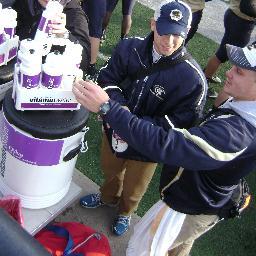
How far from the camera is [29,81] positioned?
2.01m

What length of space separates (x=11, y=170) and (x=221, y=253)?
173 cm

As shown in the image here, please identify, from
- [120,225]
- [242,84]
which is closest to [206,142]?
[242,84]

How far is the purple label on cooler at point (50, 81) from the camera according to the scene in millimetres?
2016

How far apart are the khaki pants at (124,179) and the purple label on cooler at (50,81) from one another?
761 mm

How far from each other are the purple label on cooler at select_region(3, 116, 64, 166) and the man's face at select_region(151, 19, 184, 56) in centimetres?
74

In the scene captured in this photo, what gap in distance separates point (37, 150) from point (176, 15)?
1017 mm

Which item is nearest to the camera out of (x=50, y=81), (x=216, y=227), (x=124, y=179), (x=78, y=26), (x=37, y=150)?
(x=50, y=81)

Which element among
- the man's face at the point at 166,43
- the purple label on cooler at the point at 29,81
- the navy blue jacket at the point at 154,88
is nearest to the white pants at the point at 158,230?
the navy blue jacket at the point at 154,88

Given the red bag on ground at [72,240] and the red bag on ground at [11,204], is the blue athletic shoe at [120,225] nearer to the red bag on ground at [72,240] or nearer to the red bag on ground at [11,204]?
the red bag on ground at [72,240]

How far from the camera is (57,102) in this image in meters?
2.13

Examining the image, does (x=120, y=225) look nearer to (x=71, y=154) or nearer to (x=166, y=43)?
(x=71, y=154)

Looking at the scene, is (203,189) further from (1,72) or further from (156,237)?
(1,72)

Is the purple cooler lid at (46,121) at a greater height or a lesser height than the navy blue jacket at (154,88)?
lesser

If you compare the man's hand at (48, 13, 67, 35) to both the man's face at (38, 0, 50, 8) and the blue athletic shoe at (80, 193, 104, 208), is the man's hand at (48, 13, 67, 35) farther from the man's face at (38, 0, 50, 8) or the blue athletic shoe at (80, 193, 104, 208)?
the blue athletic shoe at (80, 193, 104, 208)
